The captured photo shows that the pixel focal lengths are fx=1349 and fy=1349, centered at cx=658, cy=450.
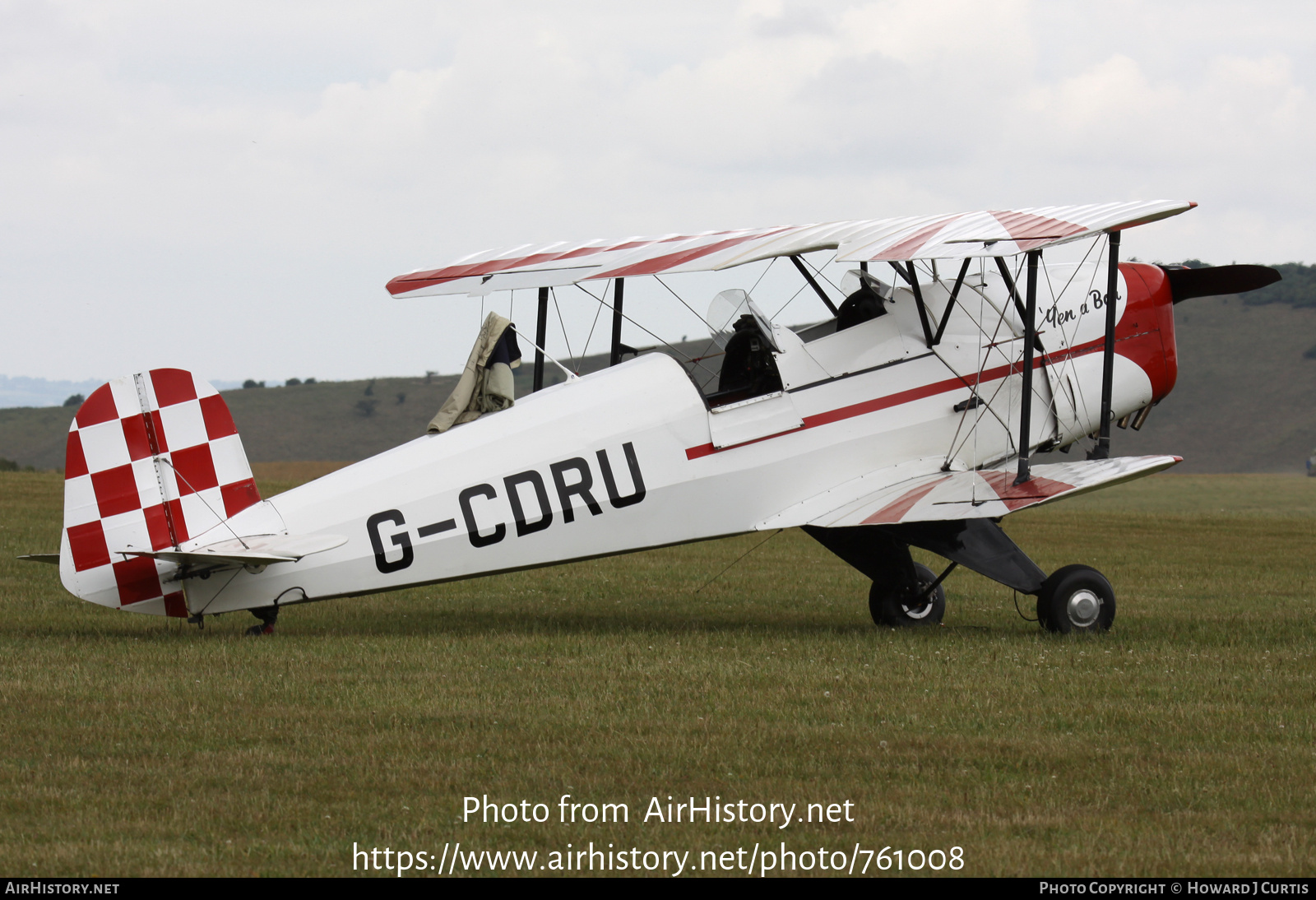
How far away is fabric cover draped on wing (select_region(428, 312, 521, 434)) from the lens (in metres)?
9.42

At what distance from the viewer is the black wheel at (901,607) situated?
34.9 ft

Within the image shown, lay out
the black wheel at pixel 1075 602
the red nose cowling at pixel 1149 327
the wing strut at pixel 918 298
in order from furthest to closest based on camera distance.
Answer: the red nose cowling at pixel 1149 327 → the wing strut at pixel 918 298 → the black wheel at pixel 1075 602

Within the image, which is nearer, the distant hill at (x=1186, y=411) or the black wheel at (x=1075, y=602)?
the black wheel at (x=1075, y=602)

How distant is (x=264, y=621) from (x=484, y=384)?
220 centimetres

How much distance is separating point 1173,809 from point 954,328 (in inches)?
226

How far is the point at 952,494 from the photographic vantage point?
31.1 feet

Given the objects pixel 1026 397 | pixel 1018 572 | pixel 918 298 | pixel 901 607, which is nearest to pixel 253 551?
pixel 901 607

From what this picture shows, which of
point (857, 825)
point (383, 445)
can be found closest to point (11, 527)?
point (857, 825)

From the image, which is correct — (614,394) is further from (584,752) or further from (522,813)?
(522,813)

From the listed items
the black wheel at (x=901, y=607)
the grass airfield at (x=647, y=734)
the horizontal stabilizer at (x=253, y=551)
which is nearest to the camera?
the grass airfield at (x=647, y=734)

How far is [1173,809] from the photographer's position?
5.18 meters

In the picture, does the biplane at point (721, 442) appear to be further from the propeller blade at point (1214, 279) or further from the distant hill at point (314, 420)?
the distant hill at point (314, 420)

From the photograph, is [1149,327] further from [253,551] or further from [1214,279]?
[253,551]

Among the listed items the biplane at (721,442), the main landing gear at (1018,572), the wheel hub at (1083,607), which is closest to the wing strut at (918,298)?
the biplane at (721,442)
